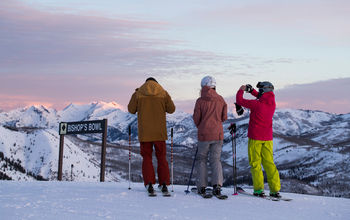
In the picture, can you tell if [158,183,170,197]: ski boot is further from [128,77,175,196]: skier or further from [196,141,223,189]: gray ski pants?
[196,141,223,189]: gray ski pants

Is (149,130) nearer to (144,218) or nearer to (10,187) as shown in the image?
(144,218)

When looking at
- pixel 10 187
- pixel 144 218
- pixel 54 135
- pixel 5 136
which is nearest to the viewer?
pixel 144 218

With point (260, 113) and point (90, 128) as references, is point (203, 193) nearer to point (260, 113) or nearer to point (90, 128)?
point (260, 113)

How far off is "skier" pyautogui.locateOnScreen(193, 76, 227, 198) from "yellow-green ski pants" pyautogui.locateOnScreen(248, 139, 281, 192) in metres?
0.82

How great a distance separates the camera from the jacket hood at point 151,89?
11656 mm

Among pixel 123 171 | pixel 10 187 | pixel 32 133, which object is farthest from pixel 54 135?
pixel 10 187

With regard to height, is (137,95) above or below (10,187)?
above

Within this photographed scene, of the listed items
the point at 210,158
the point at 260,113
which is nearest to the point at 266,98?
the point at 260,113

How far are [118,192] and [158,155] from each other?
147 centimetres

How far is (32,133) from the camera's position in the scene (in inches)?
3123

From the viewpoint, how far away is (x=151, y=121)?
11625mm

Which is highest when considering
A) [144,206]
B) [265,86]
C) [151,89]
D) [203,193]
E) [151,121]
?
[265,86]

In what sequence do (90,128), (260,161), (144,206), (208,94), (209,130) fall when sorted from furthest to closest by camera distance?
(90,128)
(260,161)
(208,94)
(209,130)
(144,206)

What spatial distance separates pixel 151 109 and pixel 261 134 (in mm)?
2668
